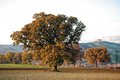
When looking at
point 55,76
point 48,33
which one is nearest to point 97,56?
point 48,33

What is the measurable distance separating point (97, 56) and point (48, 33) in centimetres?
9330

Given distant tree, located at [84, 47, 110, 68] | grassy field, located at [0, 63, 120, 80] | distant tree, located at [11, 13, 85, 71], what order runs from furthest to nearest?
distant tree, located at [84, 47, 110, 68] → distant tree, located at [11, 13, 85, 71] → grassy field, located at [0, 63, 120, 80]

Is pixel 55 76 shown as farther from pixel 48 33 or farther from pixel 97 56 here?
pixel 97 56

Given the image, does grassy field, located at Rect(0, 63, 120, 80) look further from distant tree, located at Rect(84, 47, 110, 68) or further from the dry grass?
distant tree, located at Rect(84, 47, 110, 68)

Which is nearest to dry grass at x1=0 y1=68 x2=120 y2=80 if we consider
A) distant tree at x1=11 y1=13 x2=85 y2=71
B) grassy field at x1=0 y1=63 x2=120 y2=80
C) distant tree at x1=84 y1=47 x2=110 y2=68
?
grassy field at x1=0 y1=63 x2=120 y2=80

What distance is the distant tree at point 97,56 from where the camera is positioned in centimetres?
17862

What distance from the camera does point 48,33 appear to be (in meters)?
90.4

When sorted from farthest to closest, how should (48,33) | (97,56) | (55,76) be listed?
(97,56)
(48,33)
(55,76)

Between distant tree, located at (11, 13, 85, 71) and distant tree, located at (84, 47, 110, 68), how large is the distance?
288 feet

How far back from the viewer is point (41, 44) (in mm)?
92312

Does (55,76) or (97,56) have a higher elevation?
(97,56)

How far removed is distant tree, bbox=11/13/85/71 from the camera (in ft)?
292

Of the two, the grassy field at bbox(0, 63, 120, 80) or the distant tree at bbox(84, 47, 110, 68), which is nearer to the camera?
the grassy field at bbox(0, 63, 120, 80)

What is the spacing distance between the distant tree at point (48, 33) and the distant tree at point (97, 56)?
8773cm
